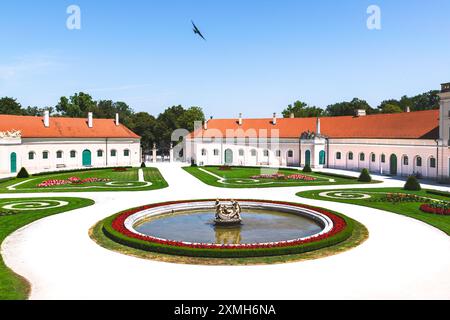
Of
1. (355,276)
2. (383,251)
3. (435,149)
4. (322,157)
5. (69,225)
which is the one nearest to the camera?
(355,276)

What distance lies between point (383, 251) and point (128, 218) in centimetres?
1362

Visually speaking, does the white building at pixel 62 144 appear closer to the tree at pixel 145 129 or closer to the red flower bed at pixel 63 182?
the red flower bed at pixel 63 182

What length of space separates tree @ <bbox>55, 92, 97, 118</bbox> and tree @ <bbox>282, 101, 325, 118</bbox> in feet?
170

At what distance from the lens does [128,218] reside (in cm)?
2334

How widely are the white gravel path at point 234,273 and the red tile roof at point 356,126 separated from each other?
1279 inches

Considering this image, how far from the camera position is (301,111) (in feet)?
351

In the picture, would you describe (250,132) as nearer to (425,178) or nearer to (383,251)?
(425,178)

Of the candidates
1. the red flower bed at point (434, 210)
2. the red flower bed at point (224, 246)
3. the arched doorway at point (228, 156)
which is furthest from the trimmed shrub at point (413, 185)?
the arched doorway at point (228, 156)

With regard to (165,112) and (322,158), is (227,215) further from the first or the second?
(165,112)

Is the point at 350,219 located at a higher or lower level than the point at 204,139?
lower

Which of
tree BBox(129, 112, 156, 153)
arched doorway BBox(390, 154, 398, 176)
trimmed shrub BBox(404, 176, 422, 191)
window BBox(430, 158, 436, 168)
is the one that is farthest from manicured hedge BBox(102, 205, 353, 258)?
tree BBox(129, 112, 156, 153)

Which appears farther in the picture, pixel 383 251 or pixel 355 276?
pixel 383 251

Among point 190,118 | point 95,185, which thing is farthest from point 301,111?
point 95,185
